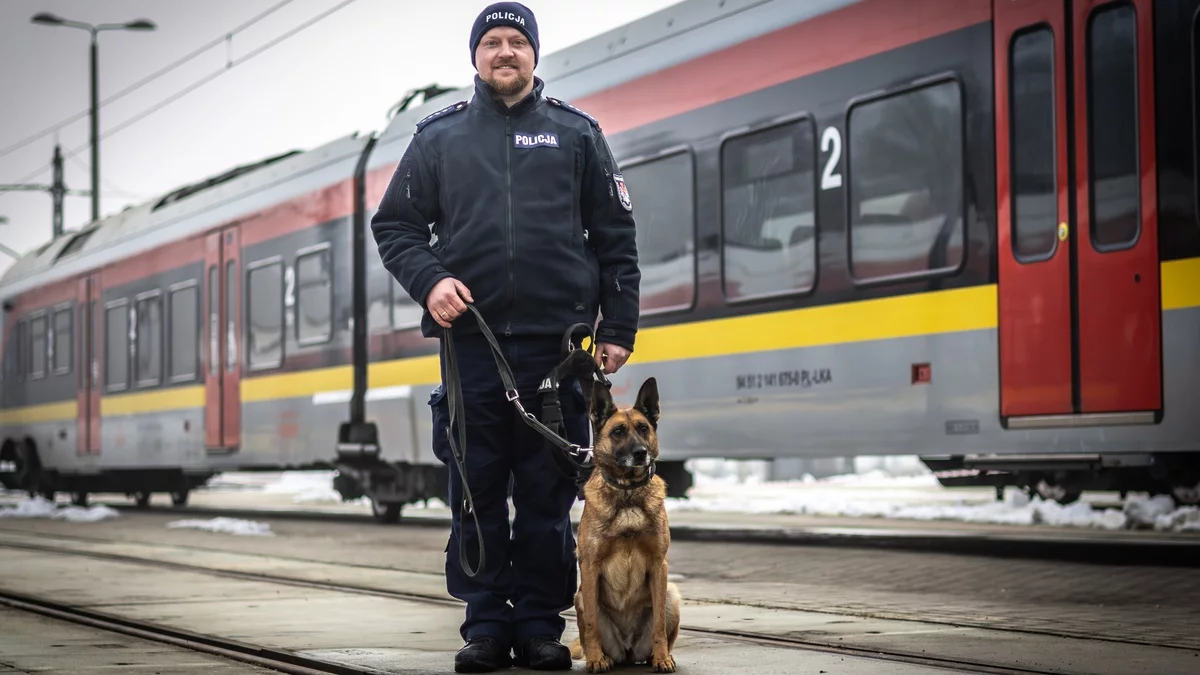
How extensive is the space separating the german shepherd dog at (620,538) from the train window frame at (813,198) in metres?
5.68

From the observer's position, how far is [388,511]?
16719mm

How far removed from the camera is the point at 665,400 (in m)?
11.9

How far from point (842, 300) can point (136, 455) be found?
43.5 feet

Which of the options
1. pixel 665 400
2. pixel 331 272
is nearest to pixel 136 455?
pixel 331 272

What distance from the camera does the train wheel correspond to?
16.7 m

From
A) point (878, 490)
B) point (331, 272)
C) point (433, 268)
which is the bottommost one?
point (878, 490)

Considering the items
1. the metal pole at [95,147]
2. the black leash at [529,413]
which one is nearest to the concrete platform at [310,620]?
the black leash at [529,413]

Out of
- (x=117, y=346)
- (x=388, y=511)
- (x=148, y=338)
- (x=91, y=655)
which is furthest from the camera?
(x=117, y=346)

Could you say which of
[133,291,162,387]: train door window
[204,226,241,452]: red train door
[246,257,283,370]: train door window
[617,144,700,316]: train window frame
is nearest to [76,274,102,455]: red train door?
[133,291,162,387]: train door window

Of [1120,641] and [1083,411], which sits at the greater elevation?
[1083,411]

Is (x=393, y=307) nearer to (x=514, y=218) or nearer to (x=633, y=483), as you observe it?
(x=514, y=218)

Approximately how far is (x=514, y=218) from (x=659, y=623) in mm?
1312

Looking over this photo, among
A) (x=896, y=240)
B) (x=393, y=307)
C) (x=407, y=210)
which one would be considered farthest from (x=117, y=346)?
(x=407, y=210)

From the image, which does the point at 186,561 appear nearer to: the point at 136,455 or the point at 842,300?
the point at 842,300
